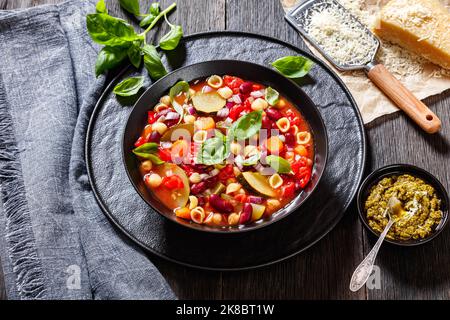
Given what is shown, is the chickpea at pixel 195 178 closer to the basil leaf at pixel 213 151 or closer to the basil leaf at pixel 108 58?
the basil leaf at pixel 213 151

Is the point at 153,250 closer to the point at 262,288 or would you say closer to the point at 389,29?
the point at 262,288

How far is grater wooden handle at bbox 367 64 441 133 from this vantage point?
443 centimetres

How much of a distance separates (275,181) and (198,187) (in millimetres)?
512

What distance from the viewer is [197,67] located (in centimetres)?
436

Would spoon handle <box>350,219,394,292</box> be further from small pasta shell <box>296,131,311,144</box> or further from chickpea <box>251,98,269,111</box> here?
chickpea <box>251,98,269,111</box>

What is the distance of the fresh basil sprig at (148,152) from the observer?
4.06 metres

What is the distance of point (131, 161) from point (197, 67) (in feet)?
2.77

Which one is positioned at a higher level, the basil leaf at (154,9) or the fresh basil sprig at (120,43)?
the basil leaf at (154,9)

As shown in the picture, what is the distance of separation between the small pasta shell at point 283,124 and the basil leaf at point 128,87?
3.60 feet

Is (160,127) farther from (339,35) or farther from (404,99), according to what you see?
(404,99)

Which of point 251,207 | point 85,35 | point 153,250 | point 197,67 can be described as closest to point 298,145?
point 251,207

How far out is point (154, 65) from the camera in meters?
4.50

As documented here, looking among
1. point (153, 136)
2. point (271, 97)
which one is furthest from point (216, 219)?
point (271, 97)

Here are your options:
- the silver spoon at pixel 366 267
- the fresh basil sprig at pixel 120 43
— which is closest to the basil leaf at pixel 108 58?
the fresh basil sprig at pixel 120 43
